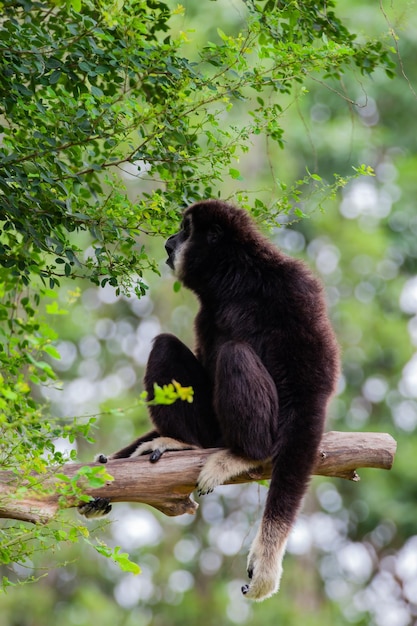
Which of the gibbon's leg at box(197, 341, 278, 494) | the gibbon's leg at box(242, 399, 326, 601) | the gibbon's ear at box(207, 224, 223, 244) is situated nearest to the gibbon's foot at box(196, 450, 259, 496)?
the gibbon's leg at box(197, 341, 278, 494)

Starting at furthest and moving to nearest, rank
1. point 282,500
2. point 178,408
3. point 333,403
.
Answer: point 333,403 → point 178,408 → point 282,500

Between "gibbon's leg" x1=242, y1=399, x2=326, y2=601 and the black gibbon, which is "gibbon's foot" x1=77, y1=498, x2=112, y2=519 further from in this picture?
"gibbon's leg" x1=242, y1=399, x2=326, y2=601

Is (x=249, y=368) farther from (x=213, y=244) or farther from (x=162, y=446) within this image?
(x=213, y=244)

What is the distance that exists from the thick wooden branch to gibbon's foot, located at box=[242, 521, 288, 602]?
1.36 feet

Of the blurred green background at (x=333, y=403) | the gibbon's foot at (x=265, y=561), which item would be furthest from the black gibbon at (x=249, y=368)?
the blurred green background at (x=333, y=403)

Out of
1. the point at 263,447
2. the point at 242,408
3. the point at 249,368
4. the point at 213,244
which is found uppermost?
the point at 213,244

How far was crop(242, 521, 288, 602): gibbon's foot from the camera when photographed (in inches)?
212

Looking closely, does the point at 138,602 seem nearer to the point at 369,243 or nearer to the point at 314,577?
the point at 314,577

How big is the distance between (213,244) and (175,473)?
5.91ft

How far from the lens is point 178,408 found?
239 inches

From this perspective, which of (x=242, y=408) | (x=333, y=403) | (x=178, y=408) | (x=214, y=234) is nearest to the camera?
(x=242, y=408)

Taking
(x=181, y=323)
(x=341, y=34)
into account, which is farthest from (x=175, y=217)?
(x=181, y=323)

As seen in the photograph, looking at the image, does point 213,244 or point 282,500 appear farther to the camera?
point 213,244

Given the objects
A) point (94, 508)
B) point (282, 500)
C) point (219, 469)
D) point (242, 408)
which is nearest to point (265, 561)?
point (282, 500)
